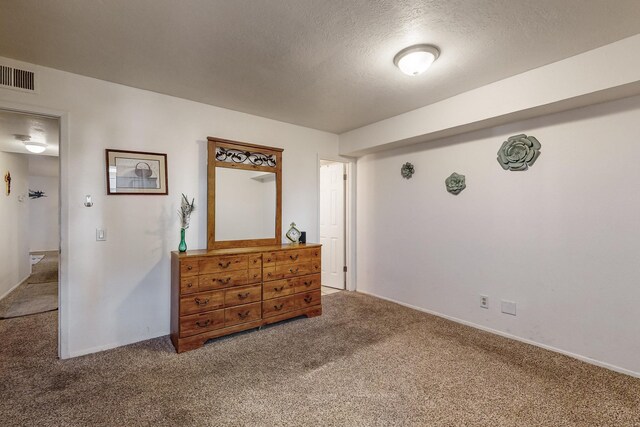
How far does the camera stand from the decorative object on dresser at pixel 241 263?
2652 mm

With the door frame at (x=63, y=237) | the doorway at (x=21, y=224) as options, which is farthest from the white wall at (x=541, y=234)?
the doorway at (x=21, y=224)

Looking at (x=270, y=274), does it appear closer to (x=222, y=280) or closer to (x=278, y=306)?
(x=278, y=306)

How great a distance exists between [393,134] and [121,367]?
3571 millimetres

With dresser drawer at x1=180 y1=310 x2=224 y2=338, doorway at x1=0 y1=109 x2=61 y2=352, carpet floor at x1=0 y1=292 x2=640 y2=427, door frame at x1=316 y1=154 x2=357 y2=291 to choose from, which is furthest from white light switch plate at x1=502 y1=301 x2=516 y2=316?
doorway at x1=0 y1=109 x2=61 y2=352

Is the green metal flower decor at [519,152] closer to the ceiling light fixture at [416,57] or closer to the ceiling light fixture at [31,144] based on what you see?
the ceiling light fixture at [416,57]

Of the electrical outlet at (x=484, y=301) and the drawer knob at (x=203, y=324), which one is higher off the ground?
the electrical outlet at (x=484, y=301)

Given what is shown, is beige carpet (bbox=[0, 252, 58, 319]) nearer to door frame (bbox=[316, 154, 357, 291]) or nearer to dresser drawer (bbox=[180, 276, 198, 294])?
dresser drawer (bbox=[180, 276, 198, 294])

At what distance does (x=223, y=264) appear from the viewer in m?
2.81

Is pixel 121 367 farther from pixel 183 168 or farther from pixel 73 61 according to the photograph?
pixel 73 61

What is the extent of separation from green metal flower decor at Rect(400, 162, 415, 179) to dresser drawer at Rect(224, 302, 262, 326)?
244 centimetres

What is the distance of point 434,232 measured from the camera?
Result: 11.7ft

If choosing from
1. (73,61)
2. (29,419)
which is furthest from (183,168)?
(29,419)

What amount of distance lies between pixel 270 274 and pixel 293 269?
30 centimetres

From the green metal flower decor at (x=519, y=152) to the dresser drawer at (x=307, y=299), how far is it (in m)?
2.48
